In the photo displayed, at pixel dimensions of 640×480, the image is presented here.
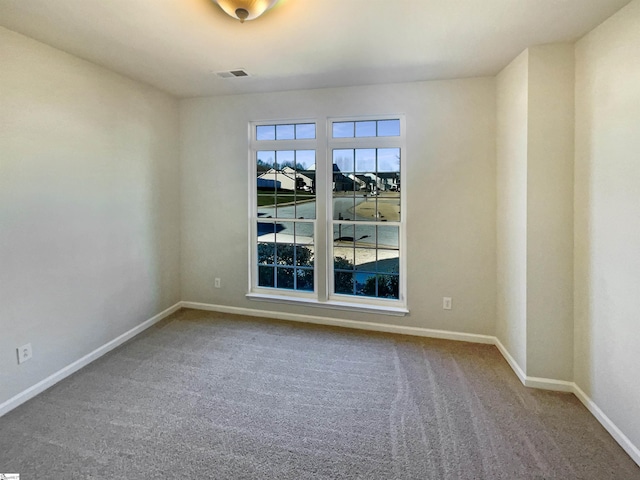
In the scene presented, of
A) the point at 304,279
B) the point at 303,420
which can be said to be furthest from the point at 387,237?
the point at 303,420

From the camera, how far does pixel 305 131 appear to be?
354 centimetres

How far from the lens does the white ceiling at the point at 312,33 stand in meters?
1.85

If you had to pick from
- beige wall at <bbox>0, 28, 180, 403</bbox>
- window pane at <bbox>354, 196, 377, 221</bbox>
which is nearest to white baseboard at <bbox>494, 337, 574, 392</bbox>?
window pane at <bbox>354, 196, 377, 221</bbox>

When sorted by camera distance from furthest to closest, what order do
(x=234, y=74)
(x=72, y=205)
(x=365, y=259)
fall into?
(x=365, y=259), (x=234, y=74), (x=72, y=205)

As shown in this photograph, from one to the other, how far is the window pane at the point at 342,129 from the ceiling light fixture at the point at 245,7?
67.4 inches

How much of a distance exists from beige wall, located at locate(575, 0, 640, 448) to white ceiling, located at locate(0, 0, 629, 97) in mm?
238

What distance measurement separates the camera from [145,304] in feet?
11.3

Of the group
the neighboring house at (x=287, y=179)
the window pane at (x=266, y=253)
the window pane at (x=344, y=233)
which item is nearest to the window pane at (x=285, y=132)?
the neighboring house at (x=287, y=179)

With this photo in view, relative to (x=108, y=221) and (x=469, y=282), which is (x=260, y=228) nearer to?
(x=108, y=221)

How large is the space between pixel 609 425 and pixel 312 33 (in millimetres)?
3105

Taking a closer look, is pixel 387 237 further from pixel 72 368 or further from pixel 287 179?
pixel 72 368

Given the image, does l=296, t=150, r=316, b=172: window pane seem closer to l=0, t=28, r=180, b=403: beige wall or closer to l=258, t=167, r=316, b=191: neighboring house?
l=258, t=167, r=316, b=191: neighboring house

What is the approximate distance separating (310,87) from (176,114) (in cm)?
165

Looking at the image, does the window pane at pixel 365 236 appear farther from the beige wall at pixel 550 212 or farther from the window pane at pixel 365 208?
the beige wall at pixel 550 212
